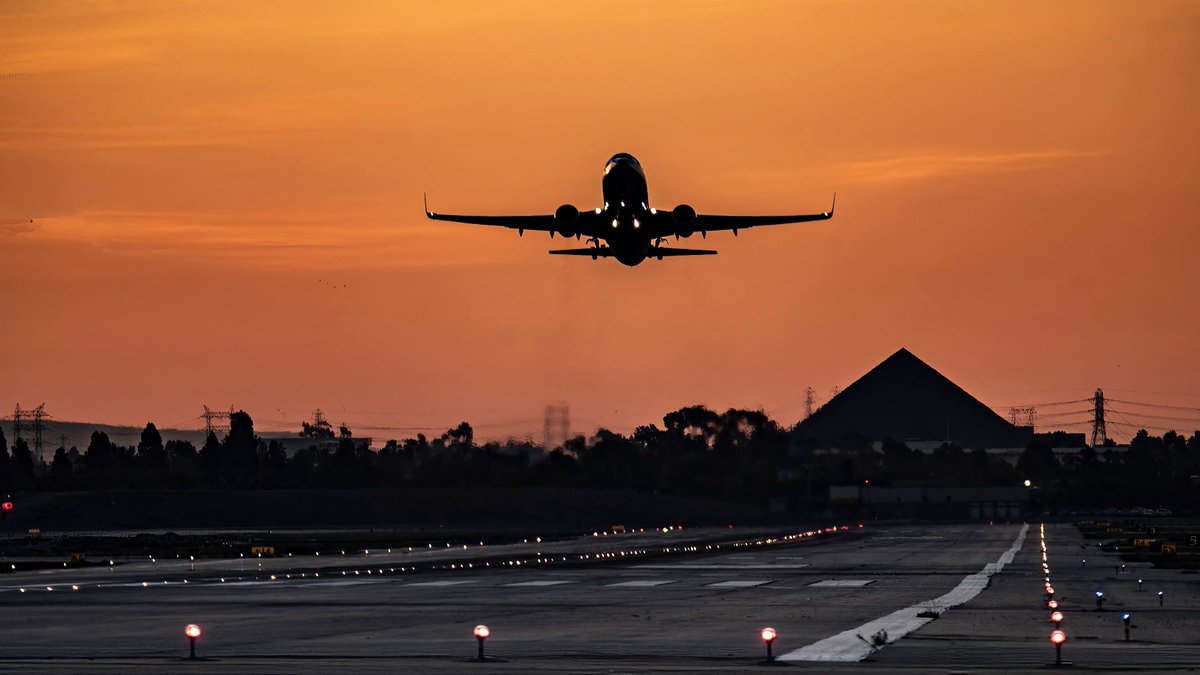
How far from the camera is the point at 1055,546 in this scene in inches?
5271

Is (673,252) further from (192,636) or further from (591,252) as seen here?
(192,636)

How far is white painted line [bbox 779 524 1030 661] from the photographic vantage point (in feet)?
139

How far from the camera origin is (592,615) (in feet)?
192

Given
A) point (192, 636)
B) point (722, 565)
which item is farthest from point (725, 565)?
point (192, 636)

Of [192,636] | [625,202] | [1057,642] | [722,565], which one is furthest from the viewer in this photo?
[722,565]

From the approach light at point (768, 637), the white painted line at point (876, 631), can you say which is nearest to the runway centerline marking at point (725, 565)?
the white painted line at point (876, 631)

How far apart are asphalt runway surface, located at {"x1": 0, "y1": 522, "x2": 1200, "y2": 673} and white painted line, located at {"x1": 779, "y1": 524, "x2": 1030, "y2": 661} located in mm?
104

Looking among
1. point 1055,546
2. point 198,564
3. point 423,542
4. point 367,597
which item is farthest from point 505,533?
point 367,597

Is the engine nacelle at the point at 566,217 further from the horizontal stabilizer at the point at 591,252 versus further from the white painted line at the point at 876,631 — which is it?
the white painted line at the point at 876,631

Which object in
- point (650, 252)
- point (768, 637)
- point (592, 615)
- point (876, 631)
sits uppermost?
point (650, 252)

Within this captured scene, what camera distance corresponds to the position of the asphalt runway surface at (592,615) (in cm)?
4138

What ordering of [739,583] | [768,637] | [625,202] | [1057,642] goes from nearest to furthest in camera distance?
[1057,642]
[768,637]
[625,202]
[739,583]

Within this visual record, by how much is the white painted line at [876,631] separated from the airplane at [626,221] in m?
20.4

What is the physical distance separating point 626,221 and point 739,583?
17.2 meters
